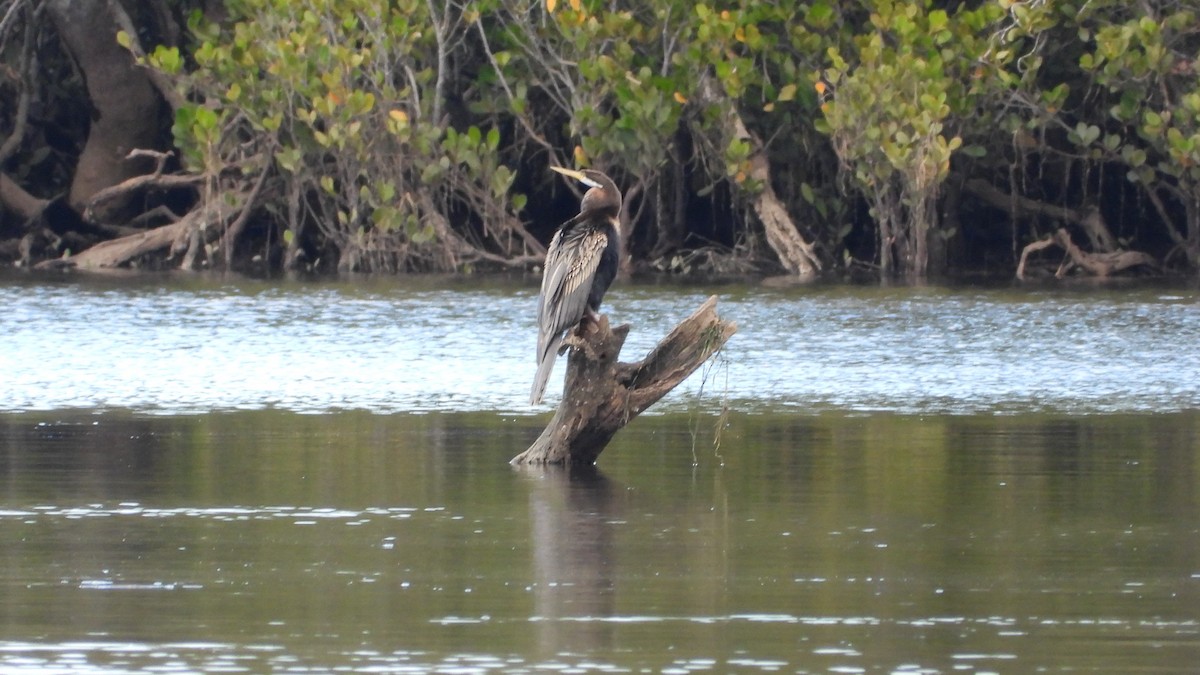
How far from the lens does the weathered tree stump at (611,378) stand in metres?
8.74

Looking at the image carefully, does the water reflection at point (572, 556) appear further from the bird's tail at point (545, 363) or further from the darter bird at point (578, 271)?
the darter bird at point (578, 271)

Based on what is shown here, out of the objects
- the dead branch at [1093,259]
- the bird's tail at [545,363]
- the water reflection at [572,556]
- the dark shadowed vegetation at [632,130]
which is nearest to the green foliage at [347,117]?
the dark shadowed vegetation at [632,130]

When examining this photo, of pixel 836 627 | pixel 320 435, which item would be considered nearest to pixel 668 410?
pixel 320 435

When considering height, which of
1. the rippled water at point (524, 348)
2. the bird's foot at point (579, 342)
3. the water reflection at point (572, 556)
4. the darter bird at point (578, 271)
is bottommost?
the water reflection at point (572, 556)

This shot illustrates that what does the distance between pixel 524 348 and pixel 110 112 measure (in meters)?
12.0

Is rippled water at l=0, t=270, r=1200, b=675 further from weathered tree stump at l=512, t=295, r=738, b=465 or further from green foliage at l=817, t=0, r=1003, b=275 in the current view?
green foliage at l=817, t=0, r=1003, b=275

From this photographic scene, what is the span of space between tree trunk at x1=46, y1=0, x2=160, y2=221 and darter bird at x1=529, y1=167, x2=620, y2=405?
52.2 feet

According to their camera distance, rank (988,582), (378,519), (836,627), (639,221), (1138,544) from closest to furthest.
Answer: (836,627), (988,582), (1138,544), (378,519), (639,221)

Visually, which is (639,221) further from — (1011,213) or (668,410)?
(668,410)

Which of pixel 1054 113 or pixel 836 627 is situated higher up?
pixel 1054 113

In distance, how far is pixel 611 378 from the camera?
28.9 feet

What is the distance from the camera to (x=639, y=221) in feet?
86.5

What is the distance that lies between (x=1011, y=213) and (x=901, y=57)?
311 cm

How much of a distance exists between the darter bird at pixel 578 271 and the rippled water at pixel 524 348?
58 cm
